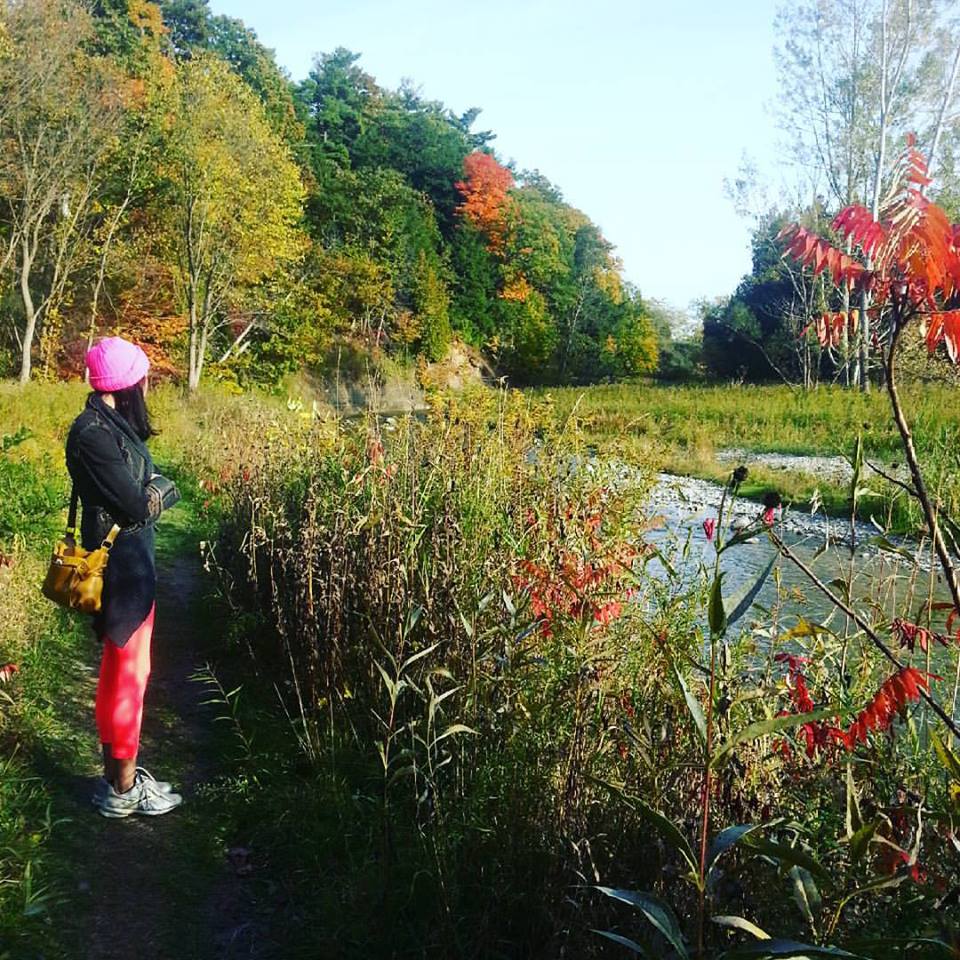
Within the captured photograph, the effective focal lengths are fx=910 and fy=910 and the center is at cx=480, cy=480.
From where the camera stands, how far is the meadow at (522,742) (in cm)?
221

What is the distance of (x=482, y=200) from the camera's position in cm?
5419

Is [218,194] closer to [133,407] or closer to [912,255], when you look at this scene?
[133,407]

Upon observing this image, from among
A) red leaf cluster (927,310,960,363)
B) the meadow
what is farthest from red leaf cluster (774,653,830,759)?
red leaf cluster (927,310,960,363)

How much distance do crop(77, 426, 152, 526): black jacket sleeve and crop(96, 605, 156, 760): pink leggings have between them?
522 millimetres

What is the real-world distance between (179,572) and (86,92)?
17991 millimetres

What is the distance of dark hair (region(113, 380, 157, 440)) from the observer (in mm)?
4062

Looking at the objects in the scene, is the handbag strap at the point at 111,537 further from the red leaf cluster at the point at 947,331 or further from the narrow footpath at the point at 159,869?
the red leaf cluster at the point at 947,331

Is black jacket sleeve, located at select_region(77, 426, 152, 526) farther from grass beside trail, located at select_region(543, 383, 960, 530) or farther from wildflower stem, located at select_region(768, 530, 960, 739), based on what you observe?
grass beside trail, located at select_region(543, 383, 960, 530)

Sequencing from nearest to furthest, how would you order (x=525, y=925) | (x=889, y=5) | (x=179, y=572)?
(x=525, y=925) < (x=179, y=572) < (x=889, y=5)

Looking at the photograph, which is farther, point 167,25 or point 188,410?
point 167,25

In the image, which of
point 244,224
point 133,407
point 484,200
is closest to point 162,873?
point 133,407

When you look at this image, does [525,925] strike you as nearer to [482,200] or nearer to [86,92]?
[86,92]

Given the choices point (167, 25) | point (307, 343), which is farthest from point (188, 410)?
point (167, 25)

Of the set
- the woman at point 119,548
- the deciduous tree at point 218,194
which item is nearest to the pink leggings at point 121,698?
the woman at point 119,548
